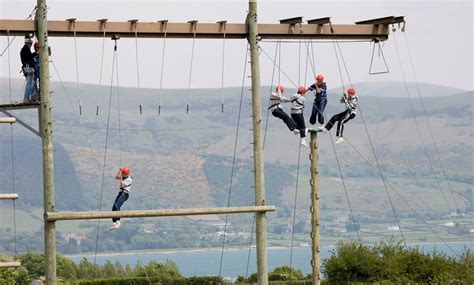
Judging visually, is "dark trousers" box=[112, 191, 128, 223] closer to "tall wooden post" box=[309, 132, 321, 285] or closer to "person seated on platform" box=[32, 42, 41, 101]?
"person seated on platform" box=[32, 42, 41, 101]

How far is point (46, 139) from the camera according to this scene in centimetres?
2766

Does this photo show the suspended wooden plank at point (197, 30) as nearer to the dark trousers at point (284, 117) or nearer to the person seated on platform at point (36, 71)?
the person seated on platform at point (36, 71)

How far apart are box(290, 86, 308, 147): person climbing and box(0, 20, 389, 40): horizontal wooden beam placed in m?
1.46

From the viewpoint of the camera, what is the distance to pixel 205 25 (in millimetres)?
29469

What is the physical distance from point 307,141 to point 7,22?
767 cm

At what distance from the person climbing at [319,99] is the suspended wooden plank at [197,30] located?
4.72ft

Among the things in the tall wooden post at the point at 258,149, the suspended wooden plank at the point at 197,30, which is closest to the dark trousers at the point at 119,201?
the tall wooden post at the point at 258,149

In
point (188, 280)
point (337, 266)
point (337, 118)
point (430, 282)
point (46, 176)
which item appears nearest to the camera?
point (46, 176)

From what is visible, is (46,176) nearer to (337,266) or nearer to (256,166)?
(256,166)

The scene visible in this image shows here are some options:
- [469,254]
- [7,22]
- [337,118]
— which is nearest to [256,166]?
[337,118]

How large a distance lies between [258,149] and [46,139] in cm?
478

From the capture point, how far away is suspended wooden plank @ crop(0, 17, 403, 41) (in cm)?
2825

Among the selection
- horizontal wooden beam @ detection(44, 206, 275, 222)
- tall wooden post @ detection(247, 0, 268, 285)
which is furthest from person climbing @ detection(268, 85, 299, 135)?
horizontal wooden beam @ detection(44, 206, 275, 222)

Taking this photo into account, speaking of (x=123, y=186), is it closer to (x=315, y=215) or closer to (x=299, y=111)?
(x=315, y=215)
